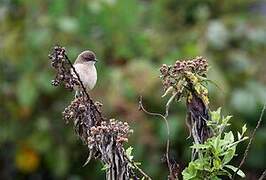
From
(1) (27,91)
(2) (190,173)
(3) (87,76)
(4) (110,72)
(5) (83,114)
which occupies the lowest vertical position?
(2) (190,173)

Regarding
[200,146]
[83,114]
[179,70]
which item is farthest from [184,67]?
[83,114]

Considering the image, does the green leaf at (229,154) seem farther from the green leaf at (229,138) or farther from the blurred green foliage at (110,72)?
the blurred green foliage at (110,72)

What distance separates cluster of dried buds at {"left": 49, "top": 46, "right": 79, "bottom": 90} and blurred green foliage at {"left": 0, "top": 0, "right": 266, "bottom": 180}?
461cm

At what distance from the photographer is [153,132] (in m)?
6.94

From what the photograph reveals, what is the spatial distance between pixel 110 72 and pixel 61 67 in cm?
494

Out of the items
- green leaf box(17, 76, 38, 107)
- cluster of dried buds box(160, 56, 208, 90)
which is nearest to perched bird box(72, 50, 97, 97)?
cluster of dried buds box(160, 56, 208, 90)

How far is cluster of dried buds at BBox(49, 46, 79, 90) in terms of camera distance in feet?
6.82

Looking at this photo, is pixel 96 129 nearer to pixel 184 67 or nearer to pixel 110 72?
pixel 184 67

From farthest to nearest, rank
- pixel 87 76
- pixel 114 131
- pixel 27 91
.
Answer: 1. pixel 27 91
2. pixel 87 76
3. pixel 114 131

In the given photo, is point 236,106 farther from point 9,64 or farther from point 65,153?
point 9,64

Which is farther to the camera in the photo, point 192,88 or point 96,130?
point 192,88

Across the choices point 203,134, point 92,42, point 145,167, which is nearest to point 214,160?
point 203,134

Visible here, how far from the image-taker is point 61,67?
2.13 m

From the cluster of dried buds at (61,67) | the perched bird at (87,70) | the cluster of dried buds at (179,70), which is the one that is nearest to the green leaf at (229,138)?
the cluster of dried buds at (179,70)
